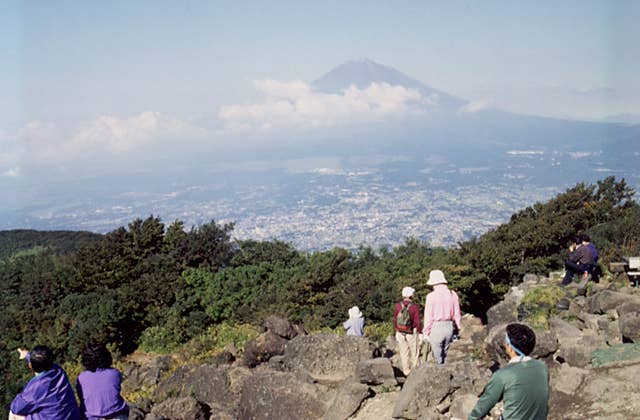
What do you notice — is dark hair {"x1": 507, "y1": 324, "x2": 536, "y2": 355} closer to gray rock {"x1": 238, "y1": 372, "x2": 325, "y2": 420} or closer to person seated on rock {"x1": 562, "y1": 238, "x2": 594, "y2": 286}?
gray rock {"x1": 238, "y1": 372, "x2": 325, "y2": 420}

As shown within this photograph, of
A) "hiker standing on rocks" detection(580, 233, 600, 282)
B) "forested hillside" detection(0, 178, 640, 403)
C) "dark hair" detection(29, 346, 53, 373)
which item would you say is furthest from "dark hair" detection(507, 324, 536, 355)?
"forested hillside" detection(0, 178, 640, 403)

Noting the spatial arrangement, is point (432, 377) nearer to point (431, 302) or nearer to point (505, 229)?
point (431, 302)

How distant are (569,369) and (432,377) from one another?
1645mm

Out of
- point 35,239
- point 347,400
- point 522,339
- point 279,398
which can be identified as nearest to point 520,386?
point 522,339

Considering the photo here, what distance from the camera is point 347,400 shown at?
7938 mm

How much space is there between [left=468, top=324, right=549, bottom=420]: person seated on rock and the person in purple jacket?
3.28 metres

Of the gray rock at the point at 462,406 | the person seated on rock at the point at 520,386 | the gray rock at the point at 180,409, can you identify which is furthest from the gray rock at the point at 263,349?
the person seated on rock at the point at 520,386

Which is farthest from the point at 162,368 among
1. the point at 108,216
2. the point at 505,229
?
the point at 108,216

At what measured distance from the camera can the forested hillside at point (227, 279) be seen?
18.5 meters

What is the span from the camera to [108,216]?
139500mm

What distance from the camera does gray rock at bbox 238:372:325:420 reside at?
8.41m

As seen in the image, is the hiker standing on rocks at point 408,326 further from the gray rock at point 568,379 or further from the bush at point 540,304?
the bush at point 540,304

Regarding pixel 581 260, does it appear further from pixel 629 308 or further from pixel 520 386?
pixel 520 386

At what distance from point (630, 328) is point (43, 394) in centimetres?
740
